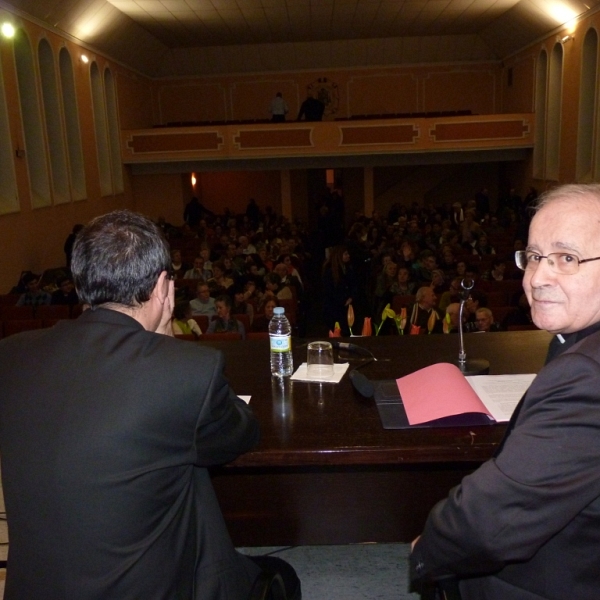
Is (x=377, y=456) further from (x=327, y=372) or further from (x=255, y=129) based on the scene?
(x=255, y=129)

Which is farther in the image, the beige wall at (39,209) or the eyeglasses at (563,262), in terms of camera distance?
the beige wall at (39,209)

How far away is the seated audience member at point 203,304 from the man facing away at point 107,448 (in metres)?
4.85

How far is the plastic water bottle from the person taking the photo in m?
2.11

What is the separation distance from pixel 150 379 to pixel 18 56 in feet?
36.4

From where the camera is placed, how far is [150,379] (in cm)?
127

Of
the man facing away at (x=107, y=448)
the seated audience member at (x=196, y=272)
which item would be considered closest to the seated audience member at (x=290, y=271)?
the seated audience member at (x=196, y=272)

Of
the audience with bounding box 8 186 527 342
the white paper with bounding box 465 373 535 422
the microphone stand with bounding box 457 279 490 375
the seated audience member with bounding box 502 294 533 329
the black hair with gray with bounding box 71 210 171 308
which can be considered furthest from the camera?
the audience with bounding box 8 186 527 342

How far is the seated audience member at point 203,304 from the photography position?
6266mm

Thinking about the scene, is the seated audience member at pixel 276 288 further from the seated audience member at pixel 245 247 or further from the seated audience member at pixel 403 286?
the seated audience member at pixel 245 247

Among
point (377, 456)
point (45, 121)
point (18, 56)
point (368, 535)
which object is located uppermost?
point (18, 56)

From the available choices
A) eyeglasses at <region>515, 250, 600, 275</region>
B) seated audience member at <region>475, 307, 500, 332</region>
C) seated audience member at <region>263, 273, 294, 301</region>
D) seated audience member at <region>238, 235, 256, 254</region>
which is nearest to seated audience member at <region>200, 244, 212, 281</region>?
seated audience member at <region>238, 235, 256, 254</region>

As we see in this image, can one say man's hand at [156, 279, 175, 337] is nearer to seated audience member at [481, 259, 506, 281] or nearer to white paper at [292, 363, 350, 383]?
white paper at [292, 363, 350, 383]

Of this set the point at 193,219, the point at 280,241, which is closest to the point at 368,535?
Answer: the point at 280,241

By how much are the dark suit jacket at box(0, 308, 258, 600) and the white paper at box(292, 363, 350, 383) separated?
2.42ft
